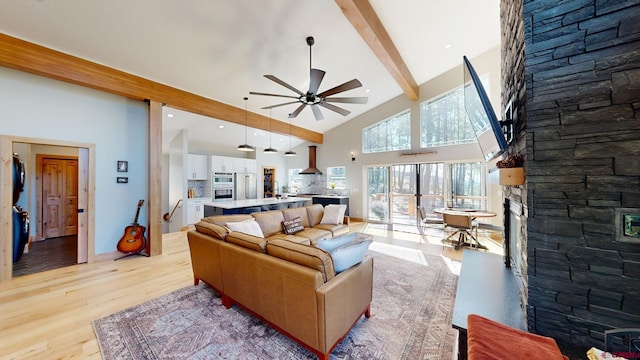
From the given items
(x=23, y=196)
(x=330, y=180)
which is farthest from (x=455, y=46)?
(x=23, y=196)

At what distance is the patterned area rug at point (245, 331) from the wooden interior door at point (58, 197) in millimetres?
5039

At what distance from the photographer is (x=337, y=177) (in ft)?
26.6

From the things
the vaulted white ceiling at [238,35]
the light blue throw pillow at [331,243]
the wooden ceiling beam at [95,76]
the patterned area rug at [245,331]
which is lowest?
the patterned area rug at [245,331]

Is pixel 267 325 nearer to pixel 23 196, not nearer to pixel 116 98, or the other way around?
pixel 116 98

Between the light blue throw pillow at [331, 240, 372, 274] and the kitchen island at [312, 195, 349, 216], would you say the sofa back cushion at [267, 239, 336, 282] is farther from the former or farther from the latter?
the kitchen island at [312, 195, 349, 216]

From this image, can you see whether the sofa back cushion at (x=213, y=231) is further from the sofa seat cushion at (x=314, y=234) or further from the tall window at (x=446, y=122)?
the tall window at (x=446, y=122)

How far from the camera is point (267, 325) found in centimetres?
210

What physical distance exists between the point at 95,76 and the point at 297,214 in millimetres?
3840

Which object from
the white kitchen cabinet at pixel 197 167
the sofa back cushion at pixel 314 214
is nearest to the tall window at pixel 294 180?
the white kitchen cabinet at pixel 197 167

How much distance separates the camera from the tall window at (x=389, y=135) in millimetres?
6568

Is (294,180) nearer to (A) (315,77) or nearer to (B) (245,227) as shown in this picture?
(B) (245,227)

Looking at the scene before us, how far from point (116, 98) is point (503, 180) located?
565 centimetres

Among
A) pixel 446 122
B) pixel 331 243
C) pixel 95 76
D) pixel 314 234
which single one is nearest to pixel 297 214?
pixel 314 234

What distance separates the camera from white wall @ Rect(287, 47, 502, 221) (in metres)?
5.04
